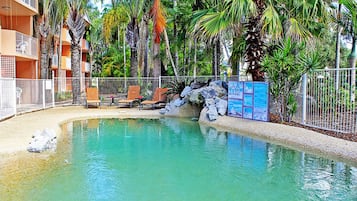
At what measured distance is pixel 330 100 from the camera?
10.9 m

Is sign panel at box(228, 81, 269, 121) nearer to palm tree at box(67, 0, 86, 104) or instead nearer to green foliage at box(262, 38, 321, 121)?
green foliage at box(262, 38, 321, 121)

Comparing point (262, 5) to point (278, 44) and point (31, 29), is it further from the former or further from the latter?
point (31, 29)

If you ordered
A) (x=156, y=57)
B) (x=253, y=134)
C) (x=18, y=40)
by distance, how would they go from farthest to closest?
(x=156, y=57), (x=18, y=40), (x=253, y=134)

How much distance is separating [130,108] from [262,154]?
10865 millimetres

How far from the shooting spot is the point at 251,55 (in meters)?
13.3

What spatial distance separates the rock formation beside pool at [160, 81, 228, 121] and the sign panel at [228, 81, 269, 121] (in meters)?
0.57

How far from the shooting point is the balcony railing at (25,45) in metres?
17.4

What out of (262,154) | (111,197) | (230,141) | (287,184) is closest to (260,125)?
(230,141)

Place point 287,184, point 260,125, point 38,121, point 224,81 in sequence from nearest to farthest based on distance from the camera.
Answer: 1. point 287,184
2. point 260,125
3. point 38,121
4. point 224,81

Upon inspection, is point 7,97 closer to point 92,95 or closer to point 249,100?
point 92,95

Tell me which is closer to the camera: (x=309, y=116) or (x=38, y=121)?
(x=309, y=116)

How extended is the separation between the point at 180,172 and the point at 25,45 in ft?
44.8

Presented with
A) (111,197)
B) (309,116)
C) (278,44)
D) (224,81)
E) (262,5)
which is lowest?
(111,197)

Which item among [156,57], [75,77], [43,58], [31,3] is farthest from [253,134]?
[43,58]
